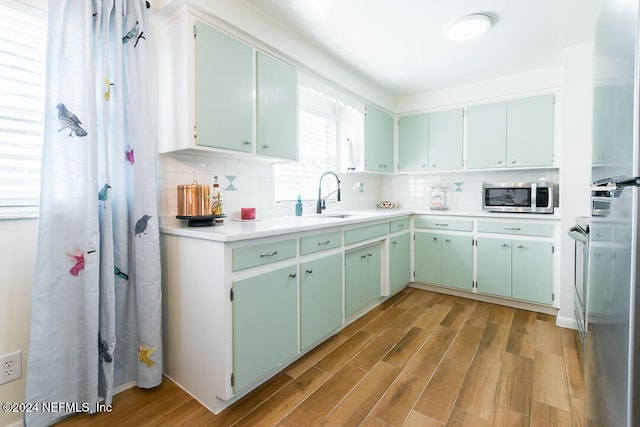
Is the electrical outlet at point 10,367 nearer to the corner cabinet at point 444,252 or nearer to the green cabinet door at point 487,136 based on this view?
the corner cabinet at point 444,252

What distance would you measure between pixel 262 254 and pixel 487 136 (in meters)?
2.91

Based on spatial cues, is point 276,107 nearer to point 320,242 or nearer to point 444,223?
point 320,242

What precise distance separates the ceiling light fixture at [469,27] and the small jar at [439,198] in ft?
6.02

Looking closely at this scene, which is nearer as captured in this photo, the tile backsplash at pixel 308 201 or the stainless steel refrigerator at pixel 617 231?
the stainless steel refrigerator at pixel 617 231

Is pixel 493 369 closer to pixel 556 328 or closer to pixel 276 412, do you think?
pixel 556 328

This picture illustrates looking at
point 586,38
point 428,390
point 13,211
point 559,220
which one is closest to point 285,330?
point 428,390

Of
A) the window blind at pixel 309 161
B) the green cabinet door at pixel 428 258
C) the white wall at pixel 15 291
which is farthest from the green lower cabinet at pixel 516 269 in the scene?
the white wall at pixel 15 291

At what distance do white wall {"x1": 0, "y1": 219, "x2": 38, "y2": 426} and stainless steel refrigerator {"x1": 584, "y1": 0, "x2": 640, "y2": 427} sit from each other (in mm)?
2188

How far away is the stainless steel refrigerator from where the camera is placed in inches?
24.3

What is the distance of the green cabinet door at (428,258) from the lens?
3.43 meters

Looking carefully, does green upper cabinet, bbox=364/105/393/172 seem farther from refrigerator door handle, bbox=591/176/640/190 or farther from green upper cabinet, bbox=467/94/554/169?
refrigerator door handle, bbox=591/176/640/190

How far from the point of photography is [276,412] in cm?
160

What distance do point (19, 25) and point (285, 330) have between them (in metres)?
2.03

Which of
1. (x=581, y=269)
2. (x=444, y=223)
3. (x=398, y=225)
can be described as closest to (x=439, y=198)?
(x=444, y=223)
